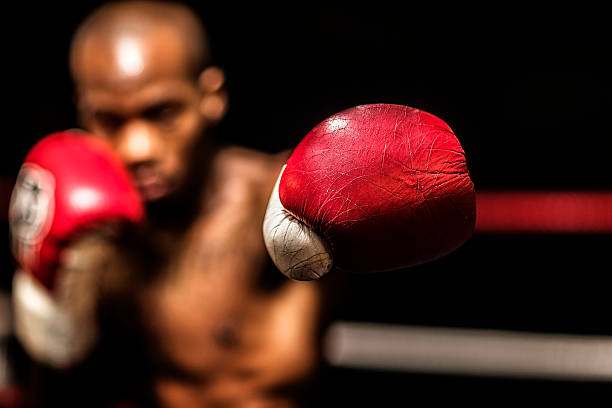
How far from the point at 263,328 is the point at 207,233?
0.70ft

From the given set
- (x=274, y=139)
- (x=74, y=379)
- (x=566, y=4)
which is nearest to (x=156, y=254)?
(x=74, y=379)

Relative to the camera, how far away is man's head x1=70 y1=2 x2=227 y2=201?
125cm

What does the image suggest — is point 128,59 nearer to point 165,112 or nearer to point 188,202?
point 165,112

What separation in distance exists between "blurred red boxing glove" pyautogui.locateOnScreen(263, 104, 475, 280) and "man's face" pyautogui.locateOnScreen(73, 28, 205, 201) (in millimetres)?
578

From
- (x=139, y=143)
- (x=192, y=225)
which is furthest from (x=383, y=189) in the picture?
(x=192, y=225)

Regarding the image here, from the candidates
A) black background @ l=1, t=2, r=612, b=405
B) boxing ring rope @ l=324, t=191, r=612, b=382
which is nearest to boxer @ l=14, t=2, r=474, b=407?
boxing ring rope @ l=324, t=191, r=612, b=382

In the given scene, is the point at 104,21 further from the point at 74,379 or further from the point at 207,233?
the point at 74,379

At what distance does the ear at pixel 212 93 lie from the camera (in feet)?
4.48

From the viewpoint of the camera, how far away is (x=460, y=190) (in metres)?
→ 0.71

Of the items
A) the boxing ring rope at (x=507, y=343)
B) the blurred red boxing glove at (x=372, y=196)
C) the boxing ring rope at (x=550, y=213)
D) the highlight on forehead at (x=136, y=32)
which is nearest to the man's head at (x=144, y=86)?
the highlight on forehead at (x=136, y=32)

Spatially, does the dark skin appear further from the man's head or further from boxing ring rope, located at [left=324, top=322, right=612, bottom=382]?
boxing ring rope, located at [left=324, top=322, right=612, bottom=382]

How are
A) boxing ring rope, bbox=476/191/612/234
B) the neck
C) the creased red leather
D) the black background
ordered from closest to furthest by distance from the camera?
the creased red leather
the neck
boxing ring rope, bbox=476/191/612/234
the black background

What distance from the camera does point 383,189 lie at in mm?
693

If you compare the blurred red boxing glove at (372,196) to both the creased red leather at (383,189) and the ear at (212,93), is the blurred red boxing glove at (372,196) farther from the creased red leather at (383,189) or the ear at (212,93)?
the ear at (212,93)
